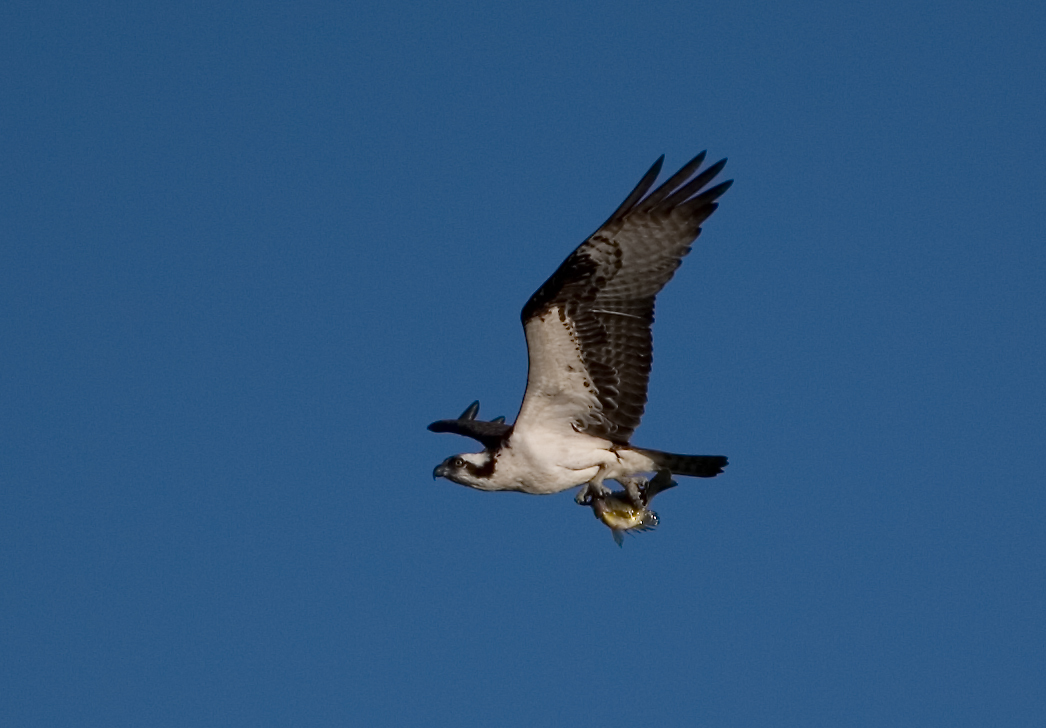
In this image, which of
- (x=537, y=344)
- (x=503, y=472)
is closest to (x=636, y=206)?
(x=537, y=344)

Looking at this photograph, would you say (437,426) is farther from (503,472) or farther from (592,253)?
(592,253)

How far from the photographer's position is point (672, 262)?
42.6 feet

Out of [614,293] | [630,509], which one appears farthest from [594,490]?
[614,293]

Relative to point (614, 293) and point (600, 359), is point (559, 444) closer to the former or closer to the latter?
point (600, 359)

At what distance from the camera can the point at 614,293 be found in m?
13.0

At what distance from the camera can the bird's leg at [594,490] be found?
13375 millimetres

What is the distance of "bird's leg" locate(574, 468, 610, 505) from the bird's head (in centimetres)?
79

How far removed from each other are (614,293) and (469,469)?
6.43 feet

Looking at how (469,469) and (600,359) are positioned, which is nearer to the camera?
(600,359)

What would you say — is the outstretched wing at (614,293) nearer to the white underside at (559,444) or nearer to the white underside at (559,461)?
the white underside at (559,444)

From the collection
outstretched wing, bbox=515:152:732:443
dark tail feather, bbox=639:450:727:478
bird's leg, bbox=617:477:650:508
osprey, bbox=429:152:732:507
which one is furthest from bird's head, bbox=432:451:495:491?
dark tail feather, bbox=639:450:727:478

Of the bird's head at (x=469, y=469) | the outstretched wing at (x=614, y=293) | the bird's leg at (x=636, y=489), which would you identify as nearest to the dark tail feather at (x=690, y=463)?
the bird's leg at (x=636, y=489)

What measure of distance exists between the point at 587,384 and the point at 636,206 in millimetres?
1521

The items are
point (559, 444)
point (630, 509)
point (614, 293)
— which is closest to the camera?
point (614, 293)
